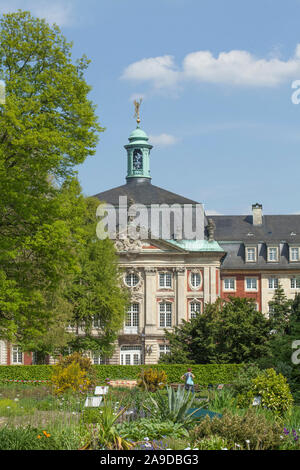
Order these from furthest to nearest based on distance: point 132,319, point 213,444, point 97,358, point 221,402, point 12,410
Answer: point 132,319 < point 97,358 < point 12,410 < point 221,402 < point 213,444

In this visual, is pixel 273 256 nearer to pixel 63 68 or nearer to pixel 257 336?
pixel 257 336

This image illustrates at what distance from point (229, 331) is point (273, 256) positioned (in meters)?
27.3

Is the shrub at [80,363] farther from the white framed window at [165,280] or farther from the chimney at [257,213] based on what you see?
→ the chimney at [257,213]

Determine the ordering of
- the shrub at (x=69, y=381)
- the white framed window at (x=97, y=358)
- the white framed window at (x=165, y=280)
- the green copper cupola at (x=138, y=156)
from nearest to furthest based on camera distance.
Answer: the shrub at (x=69, y=381) → the white framed window at (x=97, y=358) → the white framed window at (x=165, y=280) → the green copper cupola at (x=138, y=156)

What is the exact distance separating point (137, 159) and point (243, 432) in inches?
2269

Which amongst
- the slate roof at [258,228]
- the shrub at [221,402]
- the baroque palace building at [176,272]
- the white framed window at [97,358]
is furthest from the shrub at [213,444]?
the slate roof at [258,228]

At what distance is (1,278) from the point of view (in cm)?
2148

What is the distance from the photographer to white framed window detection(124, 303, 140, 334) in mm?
57516

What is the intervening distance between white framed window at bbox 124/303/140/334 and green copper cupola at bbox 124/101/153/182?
42.6 feet

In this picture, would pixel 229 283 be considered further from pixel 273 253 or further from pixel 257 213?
pixel 257 213

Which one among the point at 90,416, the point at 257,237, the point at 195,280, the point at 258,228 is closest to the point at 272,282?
the point at 257,237

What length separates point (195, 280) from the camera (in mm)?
58781

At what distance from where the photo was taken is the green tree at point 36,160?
21297 millimetres
